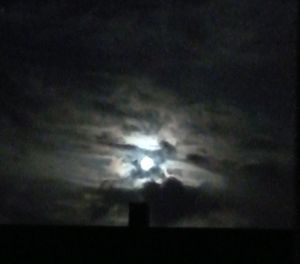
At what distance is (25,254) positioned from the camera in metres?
17.2

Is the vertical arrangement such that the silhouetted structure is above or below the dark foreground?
above

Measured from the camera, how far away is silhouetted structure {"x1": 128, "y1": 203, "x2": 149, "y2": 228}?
57.3 ft

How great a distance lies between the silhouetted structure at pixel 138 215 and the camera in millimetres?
17469

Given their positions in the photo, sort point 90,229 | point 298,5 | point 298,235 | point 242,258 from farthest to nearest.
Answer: point 90,229 → point 242,258 → point 298,5 → point 298,235

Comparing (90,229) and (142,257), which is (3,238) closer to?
(90,229)

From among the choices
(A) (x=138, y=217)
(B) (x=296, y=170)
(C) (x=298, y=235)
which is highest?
(A) (x=138, y=217)

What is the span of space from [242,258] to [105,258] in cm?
332

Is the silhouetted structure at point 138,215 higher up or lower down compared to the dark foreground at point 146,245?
higher up

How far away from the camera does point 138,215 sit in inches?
694

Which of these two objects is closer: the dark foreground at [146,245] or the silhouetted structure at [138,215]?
the dark foreground at [146,245]

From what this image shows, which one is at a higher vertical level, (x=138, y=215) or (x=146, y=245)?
(x=138, y=215)

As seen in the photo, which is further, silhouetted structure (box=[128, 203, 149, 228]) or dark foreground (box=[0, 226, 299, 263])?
silhouetted structure (box=[128, 203, 149, 228])

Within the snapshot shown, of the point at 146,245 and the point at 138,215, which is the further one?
the point at 138,215

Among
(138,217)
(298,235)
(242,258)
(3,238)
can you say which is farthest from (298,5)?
(3,238)
